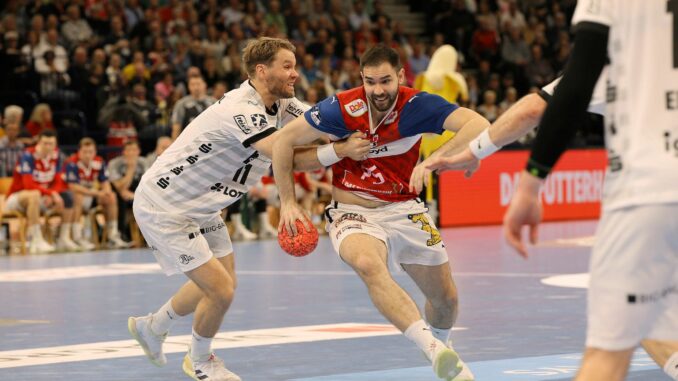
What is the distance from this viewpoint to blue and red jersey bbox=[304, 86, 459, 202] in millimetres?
7734

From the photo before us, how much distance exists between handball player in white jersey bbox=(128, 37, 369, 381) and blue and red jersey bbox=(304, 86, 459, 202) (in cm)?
25

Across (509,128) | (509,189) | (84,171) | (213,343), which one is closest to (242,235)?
(84,171)

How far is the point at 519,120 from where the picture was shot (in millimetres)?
4609

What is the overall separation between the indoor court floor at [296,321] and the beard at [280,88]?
1.73 meters

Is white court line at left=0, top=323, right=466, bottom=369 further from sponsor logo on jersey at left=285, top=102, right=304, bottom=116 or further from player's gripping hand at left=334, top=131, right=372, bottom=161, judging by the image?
player's gripping hand at left=334, top=131, right=372, bottom=161

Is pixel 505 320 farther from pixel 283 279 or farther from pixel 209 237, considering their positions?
pixel 283 279

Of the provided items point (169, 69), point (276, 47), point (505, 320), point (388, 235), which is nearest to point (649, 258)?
point (388, 235)

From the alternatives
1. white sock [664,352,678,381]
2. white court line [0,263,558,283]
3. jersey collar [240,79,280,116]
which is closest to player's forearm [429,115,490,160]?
jersey collar [240,79,280,116]

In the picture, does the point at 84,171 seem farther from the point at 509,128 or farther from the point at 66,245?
the point at 509,128

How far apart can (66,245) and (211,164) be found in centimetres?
1060

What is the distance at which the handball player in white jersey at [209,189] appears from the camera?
25.8ft

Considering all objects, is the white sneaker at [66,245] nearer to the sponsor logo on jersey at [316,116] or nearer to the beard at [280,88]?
the beard at [280,88]

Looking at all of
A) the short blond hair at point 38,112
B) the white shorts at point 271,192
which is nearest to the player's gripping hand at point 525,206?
the white shorts at point 271,192

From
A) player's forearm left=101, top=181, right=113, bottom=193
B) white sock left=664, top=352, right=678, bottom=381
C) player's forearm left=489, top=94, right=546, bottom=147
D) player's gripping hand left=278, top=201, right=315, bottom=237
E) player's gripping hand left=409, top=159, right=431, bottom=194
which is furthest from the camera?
player's forearm left=101, top=181, right=113, bottom=193
